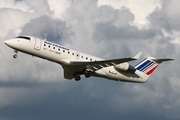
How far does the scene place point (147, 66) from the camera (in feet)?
186

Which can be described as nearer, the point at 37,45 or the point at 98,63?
the point at 37,45

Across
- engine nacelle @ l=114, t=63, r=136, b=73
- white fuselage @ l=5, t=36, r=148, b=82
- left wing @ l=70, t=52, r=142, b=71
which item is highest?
white fuselage @ l=5, t=36, r=148, b=82

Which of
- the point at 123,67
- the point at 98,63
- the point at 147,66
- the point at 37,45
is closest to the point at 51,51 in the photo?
the point at 37,45

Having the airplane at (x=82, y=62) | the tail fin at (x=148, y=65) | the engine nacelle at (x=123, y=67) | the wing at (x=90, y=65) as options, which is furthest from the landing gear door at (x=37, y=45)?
the tail fin at (x=148, y=65)

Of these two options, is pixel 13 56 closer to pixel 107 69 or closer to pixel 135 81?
pixel 107 69

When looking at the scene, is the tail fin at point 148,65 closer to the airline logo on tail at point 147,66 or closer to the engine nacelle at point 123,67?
the airline logo on tail at point 147,66

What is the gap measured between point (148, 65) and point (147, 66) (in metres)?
0.17

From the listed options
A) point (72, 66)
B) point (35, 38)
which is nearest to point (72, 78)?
point (72, 66)

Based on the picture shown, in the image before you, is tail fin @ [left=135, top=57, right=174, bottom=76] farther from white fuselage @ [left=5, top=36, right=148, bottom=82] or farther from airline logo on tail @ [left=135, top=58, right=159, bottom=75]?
white fuselage @ [left=5, top=36, right=148, bottom=82]

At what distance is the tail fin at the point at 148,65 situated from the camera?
56562 mm

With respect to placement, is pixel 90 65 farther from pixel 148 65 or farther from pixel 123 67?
pixel 148 65

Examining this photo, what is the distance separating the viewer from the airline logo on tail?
56.6 m

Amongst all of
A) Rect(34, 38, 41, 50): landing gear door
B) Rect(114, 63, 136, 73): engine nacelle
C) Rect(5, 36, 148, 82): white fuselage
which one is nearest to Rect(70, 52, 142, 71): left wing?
Rect(5, 36, 148, 82): white fuselage

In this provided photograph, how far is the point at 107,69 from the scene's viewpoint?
5331 centimetres
